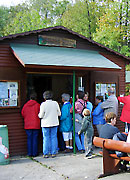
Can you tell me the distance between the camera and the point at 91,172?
5578mm

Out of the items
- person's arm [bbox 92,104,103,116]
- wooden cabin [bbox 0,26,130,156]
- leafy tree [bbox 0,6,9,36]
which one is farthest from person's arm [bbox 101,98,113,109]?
leafy tree [bbox 0,6,9,36]

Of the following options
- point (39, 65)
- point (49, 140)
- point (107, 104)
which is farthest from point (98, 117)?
point (39, 65)

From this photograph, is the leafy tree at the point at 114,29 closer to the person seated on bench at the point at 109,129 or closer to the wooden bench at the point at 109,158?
the person seated on bench at the point at 109,129

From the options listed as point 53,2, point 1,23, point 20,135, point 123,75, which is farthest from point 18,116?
point 53,2

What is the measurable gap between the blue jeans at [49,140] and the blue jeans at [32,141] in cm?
A: 32

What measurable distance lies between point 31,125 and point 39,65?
1.83 m

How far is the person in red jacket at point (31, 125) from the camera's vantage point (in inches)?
275

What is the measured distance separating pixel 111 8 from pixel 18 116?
1670cm

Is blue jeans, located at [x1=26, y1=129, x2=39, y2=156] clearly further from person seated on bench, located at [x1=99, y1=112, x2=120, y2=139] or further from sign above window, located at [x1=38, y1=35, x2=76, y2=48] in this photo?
sign above window, located at [x1=38, y1=35, x2=76, y2=48]

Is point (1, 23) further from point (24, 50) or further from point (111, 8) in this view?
point (24, 50)

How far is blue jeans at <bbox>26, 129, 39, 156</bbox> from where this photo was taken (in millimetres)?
7016

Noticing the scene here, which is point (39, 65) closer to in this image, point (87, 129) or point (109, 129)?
point (87, 129)

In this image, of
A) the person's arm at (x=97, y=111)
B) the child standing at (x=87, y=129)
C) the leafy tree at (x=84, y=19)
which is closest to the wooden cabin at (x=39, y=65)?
the person's arm at (x=97, y=111)

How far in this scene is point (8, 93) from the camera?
718cm
